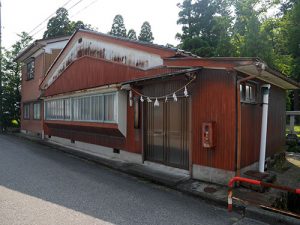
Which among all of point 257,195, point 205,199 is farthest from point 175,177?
point 257,195

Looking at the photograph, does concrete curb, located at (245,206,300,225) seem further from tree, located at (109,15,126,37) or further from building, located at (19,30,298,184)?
tree, located at (109,15,126,37)

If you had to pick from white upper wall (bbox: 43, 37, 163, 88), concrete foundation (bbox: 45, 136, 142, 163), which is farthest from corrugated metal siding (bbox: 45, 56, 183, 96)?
concrete foundation (bbox: 45, 136, 142, 163)

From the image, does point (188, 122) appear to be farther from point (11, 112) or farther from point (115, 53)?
point (11, 112)

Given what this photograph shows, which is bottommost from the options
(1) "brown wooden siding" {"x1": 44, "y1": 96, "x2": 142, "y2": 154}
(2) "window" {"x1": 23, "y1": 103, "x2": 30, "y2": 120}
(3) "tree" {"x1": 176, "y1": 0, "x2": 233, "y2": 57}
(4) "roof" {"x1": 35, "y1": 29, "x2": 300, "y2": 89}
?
(1) "brown wooden siding" {"x1": 44, "y1": 96, "x2": 142, "y2": 154}

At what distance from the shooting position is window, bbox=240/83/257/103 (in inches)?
294

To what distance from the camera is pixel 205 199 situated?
20.6ft

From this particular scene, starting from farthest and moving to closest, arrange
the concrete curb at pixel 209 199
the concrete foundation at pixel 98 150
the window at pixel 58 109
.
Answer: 1. the window at pixel 58 109
2. the concrete foundation at pixel 98 150
3. the concrete curb at pixel 209 199

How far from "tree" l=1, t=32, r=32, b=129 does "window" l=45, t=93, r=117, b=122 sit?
39.5 ft

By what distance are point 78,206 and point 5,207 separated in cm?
152

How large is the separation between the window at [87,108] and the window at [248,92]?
4765 mm

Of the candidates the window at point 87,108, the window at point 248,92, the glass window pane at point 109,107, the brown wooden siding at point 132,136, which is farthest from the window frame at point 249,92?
the glass window pane at point 109,107

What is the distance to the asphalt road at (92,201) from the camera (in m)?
5.16

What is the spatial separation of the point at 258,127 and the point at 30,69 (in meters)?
18.8

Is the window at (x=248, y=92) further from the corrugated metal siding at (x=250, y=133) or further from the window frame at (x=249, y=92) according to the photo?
the corrugated metal siding at (x=250, y=133)
